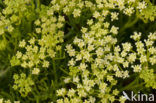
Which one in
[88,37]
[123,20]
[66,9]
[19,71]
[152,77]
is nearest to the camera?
[152,77]

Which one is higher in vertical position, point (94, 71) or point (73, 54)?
point (73, 54)

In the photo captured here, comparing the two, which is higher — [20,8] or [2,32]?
[20,8]

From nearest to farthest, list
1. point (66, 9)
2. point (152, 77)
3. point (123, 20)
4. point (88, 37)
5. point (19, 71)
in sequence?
1. point (152, 77)
2. point (88, 37)
3. point (66, 9)
4. point (19, 71)
5. point (123, 20)

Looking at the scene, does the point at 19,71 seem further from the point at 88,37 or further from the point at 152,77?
the point at 152,77

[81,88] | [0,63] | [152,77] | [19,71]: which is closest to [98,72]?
[81,88]

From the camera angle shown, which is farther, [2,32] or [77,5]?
[77,5]

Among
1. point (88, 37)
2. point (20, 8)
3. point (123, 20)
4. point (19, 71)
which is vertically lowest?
point (19, 71)

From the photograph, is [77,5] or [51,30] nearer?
[51,30]

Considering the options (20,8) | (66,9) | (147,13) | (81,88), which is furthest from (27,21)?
(147,13)

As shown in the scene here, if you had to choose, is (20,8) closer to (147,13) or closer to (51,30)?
(51,30)
